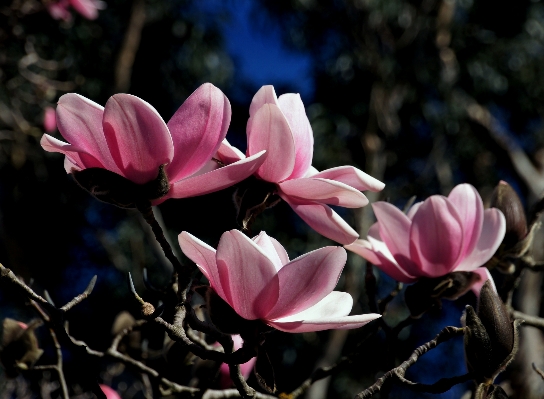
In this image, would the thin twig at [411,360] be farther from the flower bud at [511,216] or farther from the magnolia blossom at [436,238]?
the flower bud at [511,216]

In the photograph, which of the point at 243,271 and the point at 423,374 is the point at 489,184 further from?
the point at 243,271

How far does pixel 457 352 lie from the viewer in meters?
4.55

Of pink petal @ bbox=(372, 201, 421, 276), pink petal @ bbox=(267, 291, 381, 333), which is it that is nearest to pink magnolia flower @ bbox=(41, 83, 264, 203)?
pink petal @ bbox=(267, 291, 381, 333)

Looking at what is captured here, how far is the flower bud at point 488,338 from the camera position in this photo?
432 millimetres

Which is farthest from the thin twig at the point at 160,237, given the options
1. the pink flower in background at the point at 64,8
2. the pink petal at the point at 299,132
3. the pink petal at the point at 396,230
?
the pink flower in background at the point at 64,8

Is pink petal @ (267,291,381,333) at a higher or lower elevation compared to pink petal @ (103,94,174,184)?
lower

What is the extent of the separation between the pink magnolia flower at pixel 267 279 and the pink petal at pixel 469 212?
0.75ft

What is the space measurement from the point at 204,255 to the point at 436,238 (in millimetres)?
248

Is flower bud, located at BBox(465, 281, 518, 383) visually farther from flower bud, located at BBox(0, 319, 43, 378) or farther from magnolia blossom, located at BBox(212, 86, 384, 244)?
flower bud, located at BBox(0, 319, 43, 378)

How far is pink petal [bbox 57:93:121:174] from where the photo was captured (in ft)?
1.43

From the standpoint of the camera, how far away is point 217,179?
44 centimetres

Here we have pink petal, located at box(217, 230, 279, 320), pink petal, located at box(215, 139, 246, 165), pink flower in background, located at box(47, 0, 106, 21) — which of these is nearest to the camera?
pink petal, located at box(217, 230, 279, 320)

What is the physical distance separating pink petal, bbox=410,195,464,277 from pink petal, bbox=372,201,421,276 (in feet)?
0.04

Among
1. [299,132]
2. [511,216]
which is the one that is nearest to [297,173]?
[299,132]
